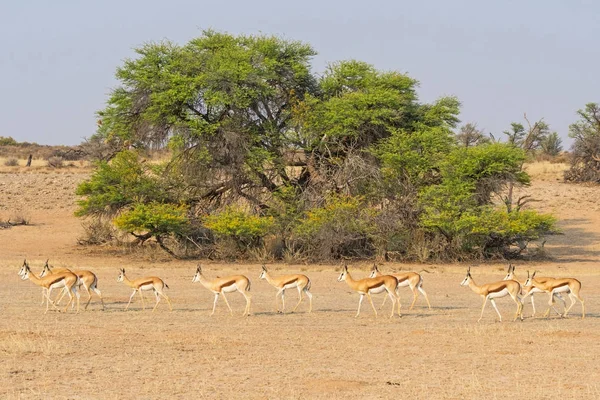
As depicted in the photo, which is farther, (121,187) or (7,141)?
(7,141)

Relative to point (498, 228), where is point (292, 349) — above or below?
below

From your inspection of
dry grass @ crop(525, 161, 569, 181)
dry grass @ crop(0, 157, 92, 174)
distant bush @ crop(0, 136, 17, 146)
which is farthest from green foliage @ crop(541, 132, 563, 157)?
distant bush @ crop(0, 136, 17, 146)

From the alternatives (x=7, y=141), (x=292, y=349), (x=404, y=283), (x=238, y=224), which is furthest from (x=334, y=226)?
(x=7, y=141)

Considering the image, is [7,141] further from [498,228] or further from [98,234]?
[498,228]

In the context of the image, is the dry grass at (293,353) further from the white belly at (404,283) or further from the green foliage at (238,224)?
the green foliage at (238,224)

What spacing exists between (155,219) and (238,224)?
3021 mm

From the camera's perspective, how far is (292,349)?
49.0 ft

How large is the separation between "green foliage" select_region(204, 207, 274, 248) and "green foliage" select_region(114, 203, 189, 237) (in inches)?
39.4

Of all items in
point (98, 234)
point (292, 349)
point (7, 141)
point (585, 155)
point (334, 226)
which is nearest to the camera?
point (292, 349)

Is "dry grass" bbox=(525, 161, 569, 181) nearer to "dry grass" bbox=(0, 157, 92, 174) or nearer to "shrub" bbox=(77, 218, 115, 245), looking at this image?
"dry grass" bbox=(0, 157, 92, 174)

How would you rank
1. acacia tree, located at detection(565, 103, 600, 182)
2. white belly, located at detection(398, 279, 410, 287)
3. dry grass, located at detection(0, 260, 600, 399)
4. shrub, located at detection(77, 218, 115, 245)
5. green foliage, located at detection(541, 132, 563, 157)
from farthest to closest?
green foliage, located at detection(541, 132, 563, 157), acacia tree, located at detection(565, 103, 600, 182), shrub, located at detection(77, 218, 115, 245), white belly, located at detection(398, 279, 410, 287), dry grass, located at detection(0, 260, 600, 399)

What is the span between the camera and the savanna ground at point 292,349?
11.8 m

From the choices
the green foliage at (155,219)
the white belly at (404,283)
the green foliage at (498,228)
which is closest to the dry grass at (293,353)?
the white belly at (404,283)

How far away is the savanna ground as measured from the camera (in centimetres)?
1181
